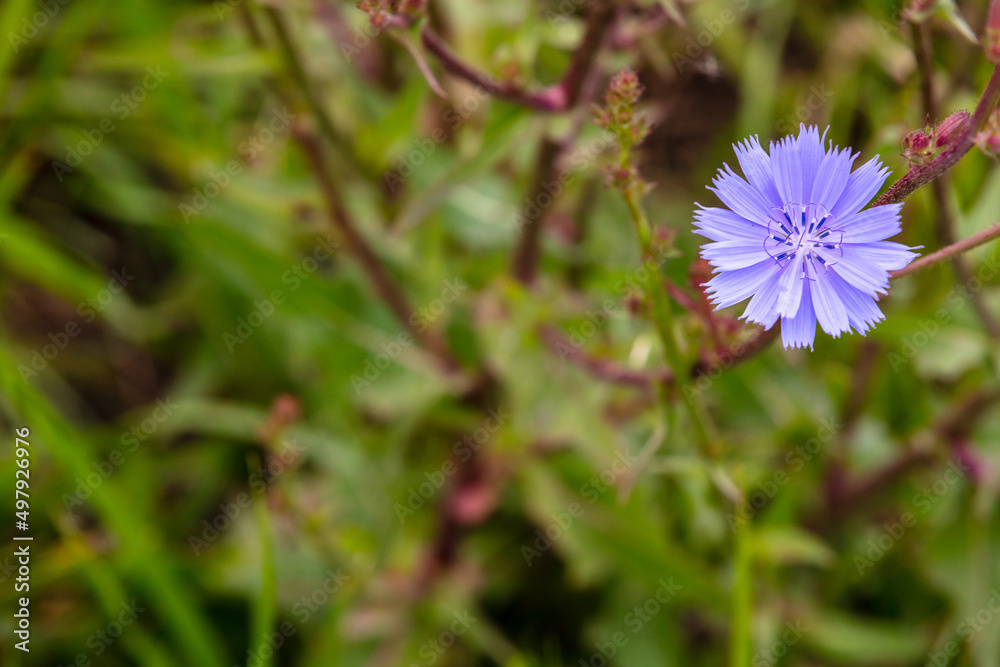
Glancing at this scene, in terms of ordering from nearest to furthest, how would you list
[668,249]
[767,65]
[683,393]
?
[668,249] → [683,393] → [767,65]

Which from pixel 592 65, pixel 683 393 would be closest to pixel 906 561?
pixel 683 393

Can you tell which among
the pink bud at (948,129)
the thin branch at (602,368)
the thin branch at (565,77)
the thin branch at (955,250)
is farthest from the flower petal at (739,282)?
the thin branch at (565,77)

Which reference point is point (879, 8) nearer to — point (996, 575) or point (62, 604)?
point (996, 575)

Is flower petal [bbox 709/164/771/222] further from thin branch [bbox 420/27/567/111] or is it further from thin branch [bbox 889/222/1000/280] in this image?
thin branch [bbox 420/27/567/111]

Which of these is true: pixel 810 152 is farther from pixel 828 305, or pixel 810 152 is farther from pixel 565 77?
pixel 565 77

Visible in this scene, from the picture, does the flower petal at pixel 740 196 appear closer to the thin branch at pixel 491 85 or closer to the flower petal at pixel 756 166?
the flower petal at pixel 756 166

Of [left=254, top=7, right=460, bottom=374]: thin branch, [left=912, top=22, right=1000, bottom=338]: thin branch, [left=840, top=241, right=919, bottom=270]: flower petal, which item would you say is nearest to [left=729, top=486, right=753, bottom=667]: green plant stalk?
[left=912, top=22, right=1000, bottom=338]: thin branch
